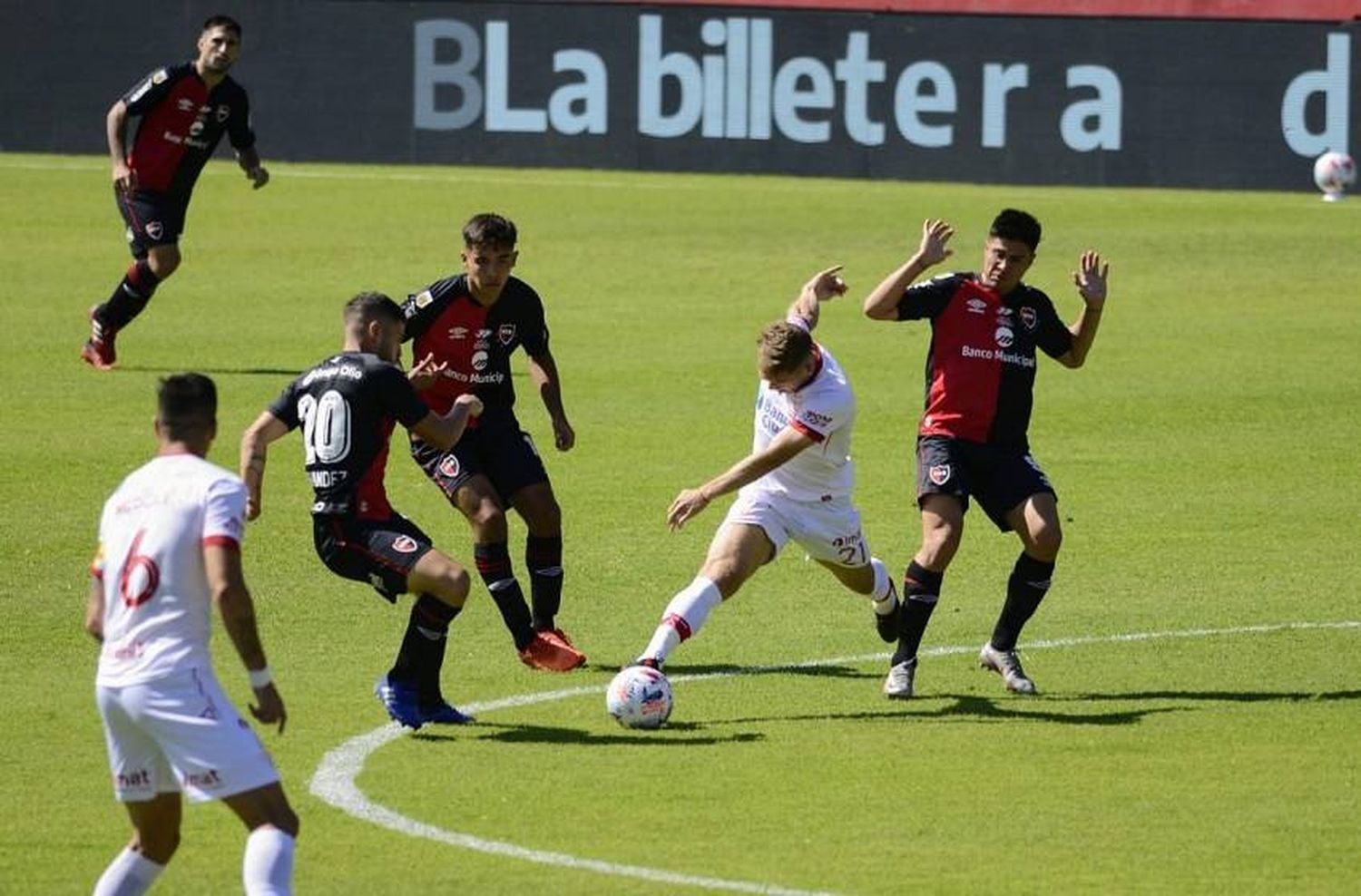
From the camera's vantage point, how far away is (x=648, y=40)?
36.2 meters

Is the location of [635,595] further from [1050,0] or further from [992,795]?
[1050,0]

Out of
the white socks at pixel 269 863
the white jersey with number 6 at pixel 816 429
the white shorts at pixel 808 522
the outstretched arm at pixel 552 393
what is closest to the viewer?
the white socks at pixel 269 863

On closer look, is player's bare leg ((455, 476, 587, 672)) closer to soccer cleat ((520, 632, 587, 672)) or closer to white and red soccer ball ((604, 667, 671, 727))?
soccer cleat ((520, 632, 587, 672))

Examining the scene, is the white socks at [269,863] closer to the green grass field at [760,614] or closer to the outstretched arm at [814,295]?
the green grass field at [760,614]

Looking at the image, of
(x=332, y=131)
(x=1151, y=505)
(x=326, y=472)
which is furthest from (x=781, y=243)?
(x=326, y=472)

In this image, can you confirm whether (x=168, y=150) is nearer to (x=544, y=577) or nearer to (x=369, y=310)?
(x=544, y=577)

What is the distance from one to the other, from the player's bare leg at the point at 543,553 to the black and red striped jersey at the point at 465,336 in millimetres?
534

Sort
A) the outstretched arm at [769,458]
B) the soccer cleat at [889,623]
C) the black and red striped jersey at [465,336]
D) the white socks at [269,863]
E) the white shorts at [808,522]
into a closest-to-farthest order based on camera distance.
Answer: the white socks at [269,863] < the outstretched arm at [769,458] < the white shorts at [808,522] < the soccer cleat at [889,623] < the black and red striped jersey at [465,336]

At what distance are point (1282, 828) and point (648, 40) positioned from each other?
2778cm

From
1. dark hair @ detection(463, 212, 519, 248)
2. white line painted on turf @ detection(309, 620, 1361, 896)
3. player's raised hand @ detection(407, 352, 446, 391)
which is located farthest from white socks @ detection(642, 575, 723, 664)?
dark hair @ detection(463, 212, 519, 248)

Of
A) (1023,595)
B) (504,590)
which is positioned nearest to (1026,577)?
(1023,595)

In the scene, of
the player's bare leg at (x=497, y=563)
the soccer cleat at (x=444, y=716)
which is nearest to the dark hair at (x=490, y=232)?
the player's bare leg at (x=497, y=563)

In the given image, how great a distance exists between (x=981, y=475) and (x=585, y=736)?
7.90 ft

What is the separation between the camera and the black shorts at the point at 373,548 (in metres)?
10.6
